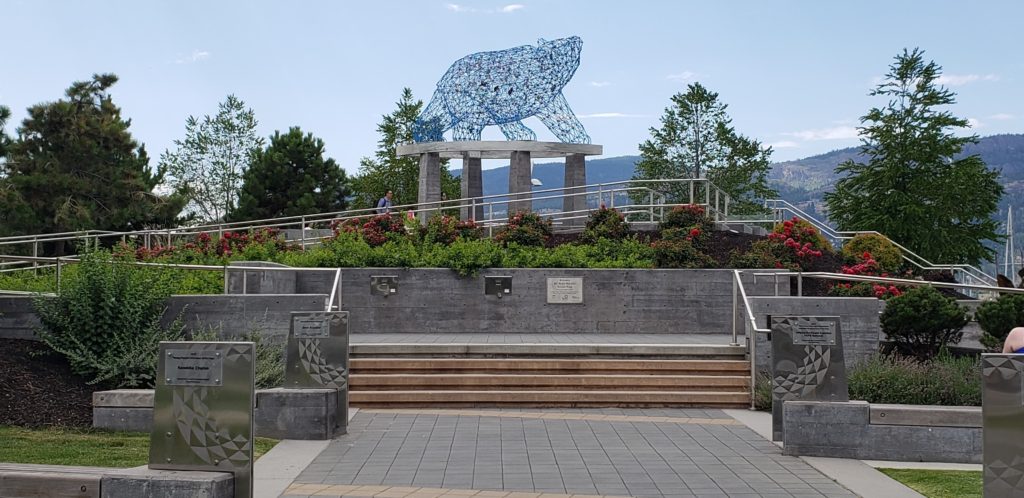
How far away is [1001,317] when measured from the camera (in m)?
17.4

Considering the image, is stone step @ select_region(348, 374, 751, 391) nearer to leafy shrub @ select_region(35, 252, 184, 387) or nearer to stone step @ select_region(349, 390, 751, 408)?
stone step @ select_region(349, 390, 751, 408)

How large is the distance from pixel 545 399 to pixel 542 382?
1.17 feet

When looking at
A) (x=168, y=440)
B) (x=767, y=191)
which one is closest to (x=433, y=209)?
(x=168, y=440)

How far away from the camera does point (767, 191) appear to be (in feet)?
190

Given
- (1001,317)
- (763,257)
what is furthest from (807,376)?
(763,257)

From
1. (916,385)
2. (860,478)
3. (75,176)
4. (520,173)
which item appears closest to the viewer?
(860,478)

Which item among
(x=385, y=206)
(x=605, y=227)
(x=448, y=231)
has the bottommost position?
(x=448, y=231)

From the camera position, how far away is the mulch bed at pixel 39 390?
12.7 m

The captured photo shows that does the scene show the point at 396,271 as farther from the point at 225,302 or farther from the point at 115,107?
the point at 115,107

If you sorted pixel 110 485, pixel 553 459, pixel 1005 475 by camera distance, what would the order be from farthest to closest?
pixel 553 459 → pixel 1005 475 → pixel 110 485

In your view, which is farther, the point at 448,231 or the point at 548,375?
the point at 448,231

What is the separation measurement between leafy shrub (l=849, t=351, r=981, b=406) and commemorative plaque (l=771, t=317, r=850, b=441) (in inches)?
74.6

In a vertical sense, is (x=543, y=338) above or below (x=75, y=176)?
below

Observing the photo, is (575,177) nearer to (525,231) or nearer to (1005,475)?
(525,231)
